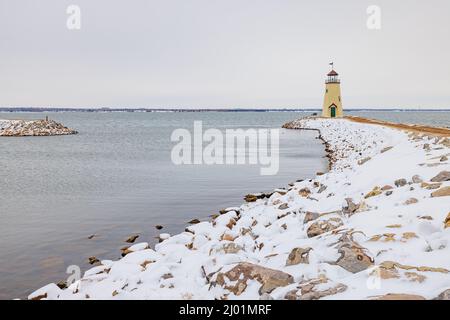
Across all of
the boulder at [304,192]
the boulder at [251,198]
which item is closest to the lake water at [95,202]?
the boulder at [251,198]

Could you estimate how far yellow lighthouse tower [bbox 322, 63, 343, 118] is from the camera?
67.8 m

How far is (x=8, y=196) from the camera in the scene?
56.3ft

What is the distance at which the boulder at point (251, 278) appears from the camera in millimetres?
5367

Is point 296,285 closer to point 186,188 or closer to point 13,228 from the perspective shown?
point 13,228

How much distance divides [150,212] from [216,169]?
11.3 meters

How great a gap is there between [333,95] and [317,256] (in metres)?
66.7

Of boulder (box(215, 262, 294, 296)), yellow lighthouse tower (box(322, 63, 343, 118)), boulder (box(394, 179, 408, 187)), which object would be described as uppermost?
yellow lighthouse tower (box(322, 63, 343, 118))

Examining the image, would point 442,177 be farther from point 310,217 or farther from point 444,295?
point 444,295

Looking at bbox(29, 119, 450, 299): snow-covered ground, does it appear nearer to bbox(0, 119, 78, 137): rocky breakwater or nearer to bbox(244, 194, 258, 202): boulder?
bbox(244, 194, 258, 202): boulder

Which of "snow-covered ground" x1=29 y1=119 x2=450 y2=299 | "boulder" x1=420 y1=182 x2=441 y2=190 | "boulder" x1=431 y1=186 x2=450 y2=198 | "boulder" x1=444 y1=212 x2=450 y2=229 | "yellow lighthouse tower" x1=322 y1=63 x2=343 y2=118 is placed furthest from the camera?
"yellow lighthouse tower" x1=322 y1=63 x2=343 y2=118

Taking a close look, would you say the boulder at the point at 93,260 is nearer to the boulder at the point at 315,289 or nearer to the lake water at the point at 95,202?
the lake water at the point at 95,202

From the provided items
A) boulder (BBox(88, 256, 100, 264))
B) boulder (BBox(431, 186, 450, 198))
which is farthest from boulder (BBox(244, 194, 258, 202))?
boulder (BBox(431, 186, 450, 198))

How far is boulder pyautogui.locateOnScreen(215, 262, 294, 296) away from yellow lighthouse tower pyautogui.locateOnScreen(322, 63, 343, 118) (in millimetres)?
66183
